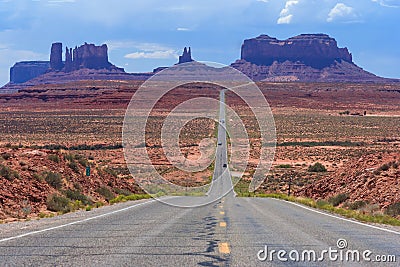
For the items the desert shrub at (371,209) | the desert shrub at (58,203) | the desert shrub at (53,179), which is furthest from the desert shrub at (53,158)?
the desert shrub at (371,209)

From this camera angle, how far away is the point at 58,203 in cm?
1848

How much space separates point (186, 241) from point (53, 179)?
11.6 meters

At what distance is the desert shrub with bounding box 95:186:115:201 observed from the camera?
78.6 ft

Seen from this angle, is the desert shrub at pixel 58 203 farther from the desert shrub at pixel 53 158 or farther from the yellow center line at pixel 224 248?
the yellow center line at pixel 224 248

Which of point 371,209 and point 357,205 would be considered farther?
point 357,205

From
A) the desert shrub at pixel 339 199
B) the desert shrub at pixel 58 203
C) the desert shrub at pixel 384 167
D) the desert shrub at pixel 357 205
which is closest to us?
the desert shrub at pixel 58 203

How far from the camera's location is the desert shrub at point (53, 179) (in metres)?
20.6

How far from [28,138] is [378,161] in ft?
163

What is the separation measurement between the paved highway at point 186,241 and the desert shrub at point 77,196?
5967 mm

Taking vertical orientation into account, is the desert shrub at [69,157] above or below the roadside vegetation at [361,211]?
above

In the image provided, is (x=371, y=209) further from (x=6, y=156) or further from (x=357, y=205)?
(x=6, y=156)

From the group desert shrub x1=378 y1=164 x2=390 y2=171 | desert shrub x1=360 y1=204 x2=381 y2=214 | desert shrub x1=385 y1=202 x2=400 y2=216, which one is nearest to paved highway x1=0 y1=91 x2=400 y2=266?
desert shrub x1=385 y1=202 x2=400 y2=216

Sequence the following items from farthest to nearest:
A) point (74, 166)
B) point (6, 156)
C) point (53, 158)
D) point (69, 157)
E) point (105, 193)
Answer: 1. point (69, 157)
2. point (74, 166)
3. point (105, 193)
4. point (53, 158)
5. point (6, 156)

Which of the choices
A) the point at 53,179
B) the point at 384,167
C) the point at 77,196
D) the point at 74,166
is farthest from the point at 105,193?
the point at 384,167
